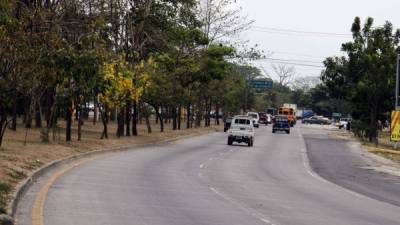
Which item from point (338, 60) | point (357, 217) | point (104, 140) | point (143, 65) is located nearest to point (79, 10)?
point (104, 140)

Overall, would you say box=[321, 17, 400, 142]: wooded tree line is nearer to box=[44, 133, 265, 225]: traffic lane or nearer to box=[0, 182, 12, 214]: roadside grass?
box=[44, 133, 265, 225]: traffic lane

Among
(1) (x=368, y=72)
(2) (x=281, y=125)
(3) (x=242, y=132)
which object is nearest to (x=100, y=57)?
(3) (x=242, y=132)

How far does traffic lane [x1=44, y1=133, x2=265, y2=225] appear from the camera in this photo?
13109 mm

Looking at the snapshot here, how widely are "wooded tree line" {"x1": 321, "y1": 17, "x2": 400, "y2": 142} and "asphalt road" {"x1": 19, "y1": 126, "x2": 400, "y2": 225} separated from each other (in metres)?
34.4

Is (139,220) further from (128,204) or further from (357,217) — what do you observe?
(357,217)

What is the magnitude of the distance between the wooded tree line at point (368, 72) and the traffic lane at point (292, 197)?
108 feet

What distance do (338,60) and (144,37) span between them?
27380 mm

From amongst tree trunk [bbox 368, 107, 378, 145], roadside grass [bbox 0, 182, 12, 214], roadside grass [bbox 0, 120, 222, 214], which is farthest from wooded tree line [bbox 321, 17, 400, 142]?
roadside grass [bbox 0, 182, 12, 214]

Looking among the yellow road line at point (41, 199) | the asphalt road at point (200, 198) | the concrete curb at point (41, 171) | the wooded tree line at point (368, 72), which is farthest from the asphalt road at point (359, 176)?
the wooded tree line at point (368, 72)

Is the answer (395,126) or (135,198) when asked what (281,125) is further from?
(135,198)

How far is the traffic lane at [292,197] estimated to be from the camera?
1474cm

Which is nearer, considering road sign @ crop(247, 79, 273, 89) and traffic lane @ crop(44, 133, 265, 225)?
traffic lane @ crop(44, 133, 265, 225)

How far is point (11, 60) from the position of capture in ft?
76.7

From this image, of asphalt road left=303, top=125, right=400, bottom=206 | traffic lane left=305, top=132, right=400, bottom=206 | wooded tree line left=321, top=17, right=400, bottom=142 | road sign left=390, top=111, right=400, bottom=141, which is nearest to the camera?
traffic lane left=305, top=132, right=400, bottom=206
